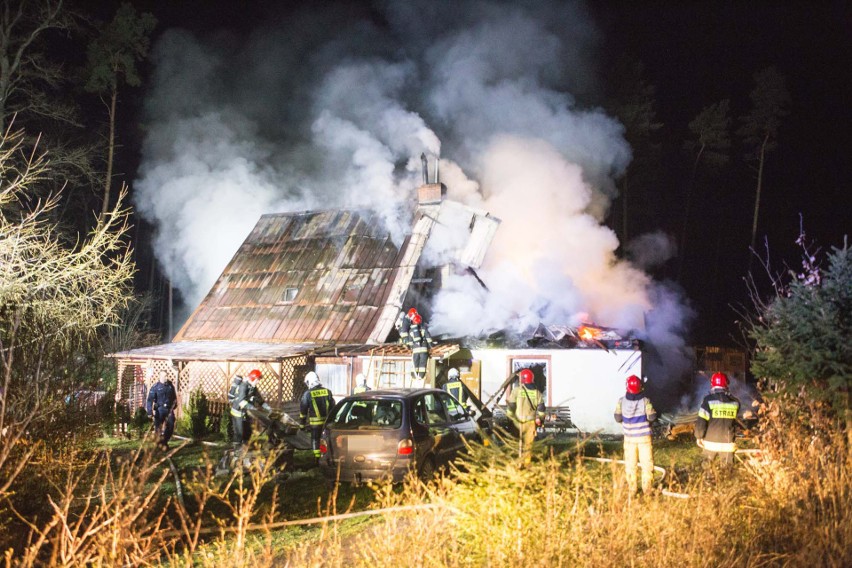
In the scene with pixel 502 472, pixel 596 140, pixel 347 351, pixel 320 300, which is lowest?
pixel 502 472

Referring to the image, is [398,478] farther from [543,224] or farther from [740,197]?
[740,197]

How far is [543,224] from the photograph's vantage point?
Result: 61.8ft

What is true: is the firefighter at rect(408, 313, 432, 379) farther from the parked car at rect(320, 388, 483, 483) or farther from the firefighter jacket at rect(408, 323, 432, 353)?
the parked car at rect(320, 388, 483, 483)

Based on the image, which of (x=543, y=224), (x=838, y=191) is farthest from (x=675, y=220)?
(x=543, y=224)

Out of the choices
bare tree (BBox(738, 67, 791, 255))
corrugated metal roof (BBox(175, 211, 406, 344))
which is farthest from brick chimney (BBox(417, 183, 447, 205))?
bare tree (BBox(738, 67, 791, 255))

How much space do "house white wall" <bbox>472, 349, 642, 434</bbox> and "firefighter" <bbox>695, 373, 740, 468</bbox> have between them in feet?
19.3

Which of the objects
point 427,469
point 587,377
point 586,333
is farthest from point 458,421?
point 586,333

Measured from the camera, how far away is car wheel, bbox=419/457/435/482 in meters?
7.87

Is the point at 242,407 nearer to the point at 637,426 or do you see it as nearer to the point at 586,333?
the point at 637,426

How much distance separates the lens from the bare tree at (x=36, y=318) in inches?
205

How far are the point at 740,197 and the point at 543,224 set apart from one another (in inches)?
1078

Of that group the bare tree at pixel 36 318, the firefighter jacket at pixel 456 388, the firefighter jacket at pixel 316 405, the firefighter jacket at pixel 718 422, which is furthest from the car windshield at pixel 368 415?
the firefighter jacket at pixel 718 422

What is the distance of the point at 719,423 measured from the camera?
8086mm

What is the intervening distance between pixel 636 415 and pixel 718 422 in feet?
4.21
